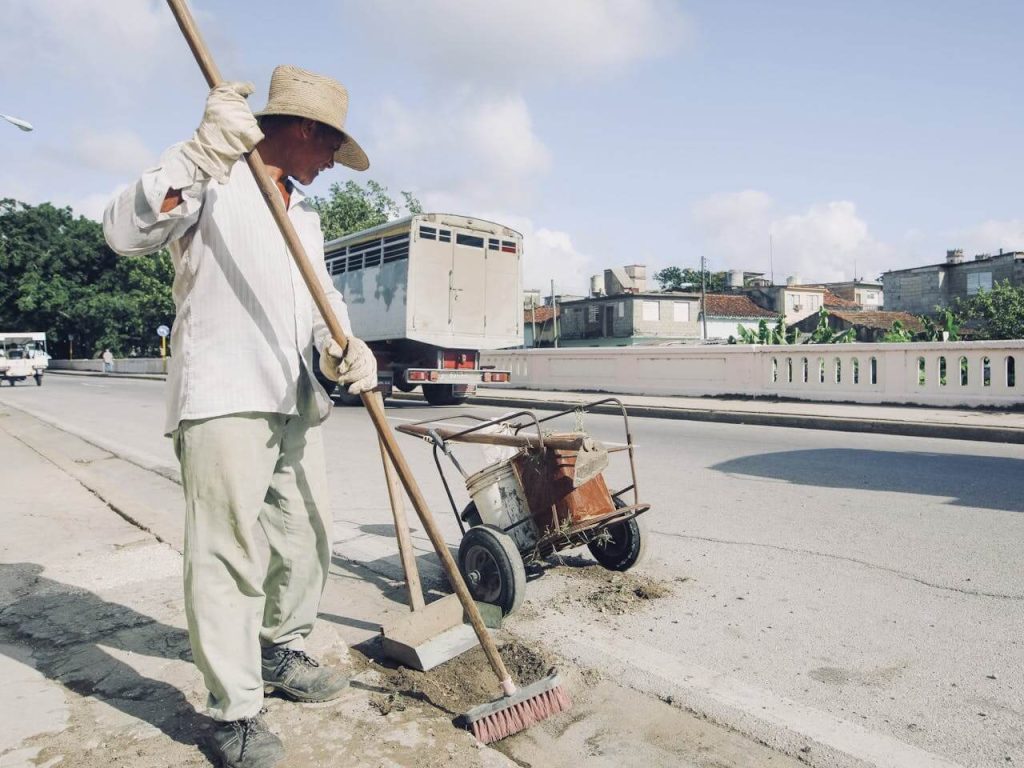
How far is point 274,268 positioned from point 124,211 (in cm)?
49

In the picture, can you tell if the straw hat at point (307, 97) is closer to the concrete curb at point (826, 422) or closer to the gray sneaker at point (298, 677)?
the gray sneaker at point (298, 677)

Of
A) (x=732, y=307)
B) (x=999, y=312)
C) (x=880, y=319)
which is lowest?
(x=999, y=312)

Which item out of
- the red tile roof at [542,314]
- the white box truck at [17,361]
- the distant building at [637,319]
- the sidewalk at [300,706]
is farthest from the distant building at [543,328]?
the sidewalk at [300,706]

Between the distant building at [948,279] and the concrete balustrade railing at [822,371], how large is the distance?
43.8m

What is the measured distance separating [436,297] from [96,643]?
13008mm

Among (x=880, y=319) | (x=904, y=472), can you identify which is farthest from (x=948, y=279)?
(x=904, y=472)

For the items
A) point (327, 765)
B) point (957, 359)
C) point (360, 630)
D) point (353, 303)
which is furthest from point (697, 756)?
point (353, 303)

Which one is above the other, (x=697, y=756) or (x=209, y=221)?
(x=209, y=221)

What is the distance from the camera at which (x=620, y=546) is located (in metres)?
4.29

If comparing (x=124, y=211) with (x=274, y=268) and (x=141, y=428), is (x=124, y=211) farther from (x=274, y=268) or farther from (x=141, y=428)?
(x=141, y=428)

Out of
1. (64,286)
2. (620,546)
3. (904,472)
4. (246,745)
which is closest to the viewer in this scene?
(246,745)

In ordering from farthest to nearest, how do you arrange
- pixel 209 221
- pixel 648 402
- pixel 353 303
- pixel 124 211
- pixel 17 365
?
pixel 17 365 < pixel 353 303 < pixel 648 402 < pixel 209 221 < pixel 124 211

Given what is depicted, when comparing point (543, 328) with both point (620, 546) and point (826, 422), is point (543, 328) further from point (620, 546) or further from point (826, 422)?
point (620, 546)

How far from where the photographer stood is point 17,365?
32188mm
